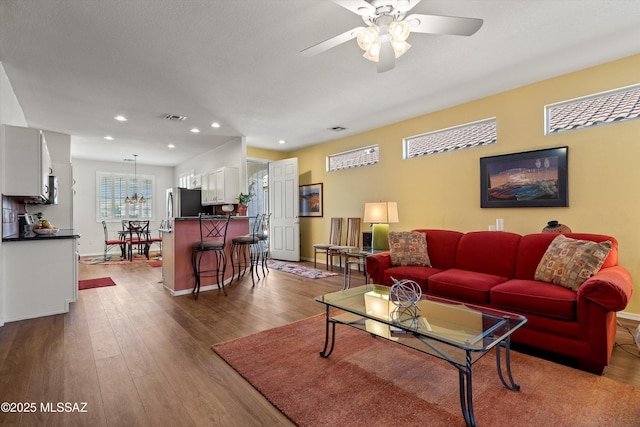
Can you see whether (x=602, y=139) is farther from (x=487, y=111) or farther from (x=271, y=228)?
(x=271, y=228)

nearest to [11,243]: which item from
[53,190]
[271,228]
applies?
[53,190]

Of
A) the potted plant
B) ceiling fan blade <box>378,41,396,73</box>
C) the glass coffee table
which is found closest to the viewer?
the glass coffee table

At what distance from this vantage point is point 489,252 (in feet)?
10.8

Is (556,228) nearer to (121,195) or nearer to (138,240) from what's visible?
(138,240)

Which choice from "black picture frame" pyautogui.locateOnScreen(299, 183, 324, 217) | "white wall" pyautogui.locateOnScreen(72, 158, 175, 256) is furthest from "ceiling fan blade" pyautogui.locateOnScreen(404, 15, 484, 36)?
"white wall" pyautogui.locateOnScreen(72, 158, 175, 256)

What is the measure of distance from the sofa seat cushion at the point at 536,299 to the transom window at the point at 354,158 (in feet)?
11.6

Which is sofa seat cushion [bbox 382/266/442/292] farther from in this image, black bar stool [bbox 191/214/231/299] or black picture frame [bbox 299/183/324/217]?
black picture frame [bbox 299/183/324/217]

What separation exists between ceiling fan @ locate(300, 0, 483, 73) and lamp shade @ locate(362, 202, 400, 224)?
9.40 feet

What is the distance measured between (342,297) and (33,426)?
196 centimetres

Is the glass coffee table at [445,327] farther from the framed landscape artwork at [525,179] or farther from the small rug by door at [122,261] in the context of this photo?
the small rug by door at [122,261]

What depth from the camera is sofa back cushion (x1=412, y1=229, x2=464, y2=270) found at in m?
3.60

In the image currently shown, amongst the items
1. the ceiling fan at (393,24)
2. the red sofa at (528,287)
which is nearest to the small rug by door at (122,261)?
the red sofa at (528,287)

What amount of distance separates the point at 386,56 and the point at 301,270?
14.1ft

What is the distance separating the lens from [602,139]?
3301mm
